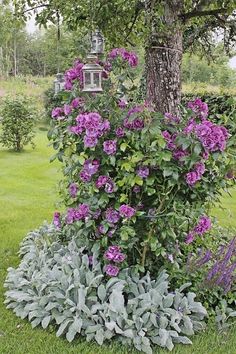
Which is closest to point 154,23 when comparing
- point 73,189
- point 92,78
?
point 92,78

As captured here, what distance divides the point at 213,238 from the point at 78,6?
206 centimetres

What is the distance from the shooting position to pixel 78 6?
331cm

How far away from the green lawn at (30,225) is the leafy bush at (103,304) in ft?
0.19

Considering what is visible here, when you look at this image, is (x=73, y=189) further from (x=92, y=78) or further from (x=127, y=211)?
(x=92, y=78)

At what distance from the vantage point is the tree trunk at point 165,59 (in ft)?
9.81

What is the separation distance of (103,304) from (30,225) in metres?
2.20

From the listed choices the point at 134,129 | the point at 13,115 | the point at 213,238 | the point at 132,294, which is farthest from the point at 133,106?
the point at 13,115

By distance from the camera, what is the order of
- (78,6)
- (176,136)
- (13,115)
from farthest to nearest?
(13,115) → (78,6) → (176,136)

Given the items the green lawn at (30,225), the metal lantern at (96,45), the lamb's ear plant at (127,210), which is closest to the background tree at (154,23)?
the metal lantern at (96,45)

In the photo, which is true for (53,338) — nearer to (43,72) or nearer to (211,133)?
(211,133)

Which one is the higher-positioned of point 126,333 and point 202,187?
point 202,187

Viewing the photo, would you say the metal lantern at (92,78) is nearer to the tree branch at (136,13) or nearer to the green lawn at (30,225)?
the tree branch at (136,13)

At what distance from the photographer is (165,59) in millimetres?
3064

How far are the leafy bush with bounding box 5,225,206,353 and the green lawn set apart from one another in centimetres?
6
